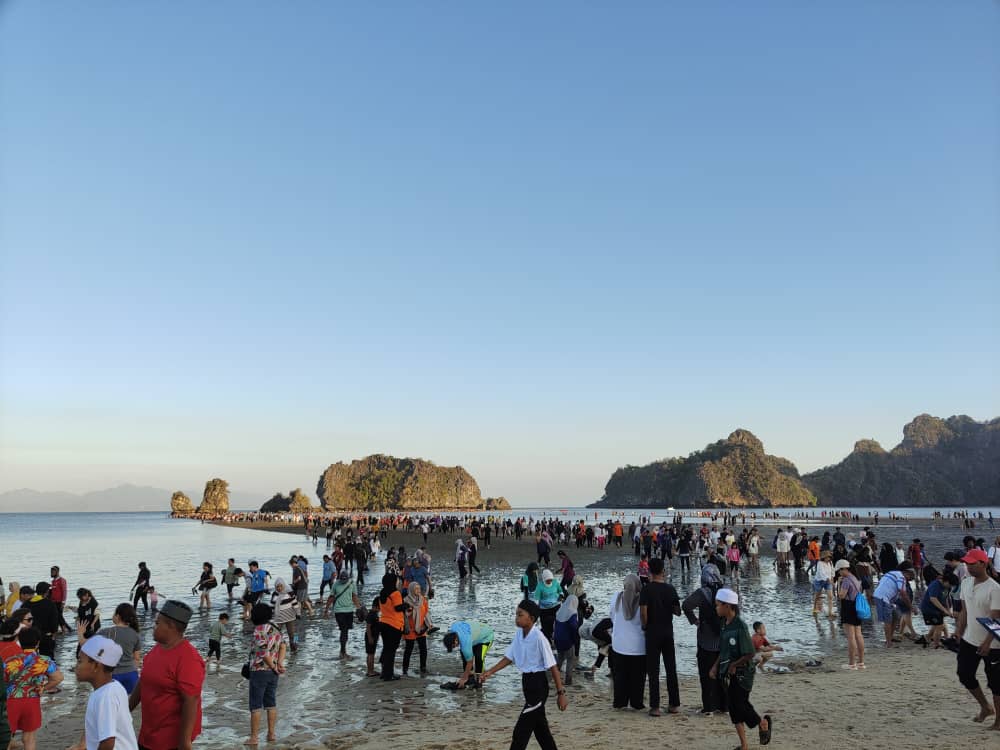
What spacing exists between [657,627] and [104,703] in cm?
623

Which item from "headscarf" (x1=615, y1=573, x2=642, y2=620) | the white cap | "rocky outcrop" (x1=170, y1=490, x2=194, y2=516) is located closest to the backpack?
"headscarf" (x1=615, y1=573, x2=642, y2=620)

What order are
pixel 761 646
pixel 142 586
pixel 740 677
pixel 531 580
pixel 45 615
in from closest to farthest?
pixel 740 677 → pixel 761 646 → pixel 45 615 → pixel 531 580 → pixel 142 586

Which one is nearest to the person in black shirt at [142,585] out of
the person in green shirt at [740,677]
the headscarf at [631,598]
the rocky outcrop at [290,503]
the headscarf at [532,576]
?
the headscarf at [532,576]

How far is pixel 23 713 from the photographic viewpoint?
632 cm

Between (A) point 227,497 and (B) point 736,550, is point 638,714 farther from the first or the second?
(A) point 227,497

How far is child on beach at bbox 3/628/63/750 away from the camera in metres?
6.20

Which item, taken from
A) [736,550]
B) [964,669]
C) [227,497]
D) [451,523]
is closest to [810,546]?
[736,550]

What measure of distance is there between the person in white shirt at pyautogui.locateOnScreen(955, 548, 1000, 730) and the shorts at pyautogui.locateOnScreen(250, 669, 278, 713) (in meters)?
7.90

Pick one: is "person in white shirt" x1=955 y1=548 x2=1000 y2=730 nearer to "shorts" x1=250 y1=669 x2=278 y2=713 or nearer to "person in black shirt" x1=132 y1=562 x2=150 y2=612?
"shorts" x1=250 y1=669 x2=278 y2=713

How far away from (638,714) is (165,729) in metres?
6.07

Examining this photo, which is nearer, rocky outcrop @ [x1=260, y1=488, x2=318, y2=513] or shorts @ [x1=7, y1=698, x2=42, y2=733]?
shorts @ [x1=7, y1=698, x2=42, y2=733]

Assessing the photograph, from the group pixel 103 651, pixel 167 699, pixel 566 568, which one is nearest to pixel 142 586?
pixel 566 568

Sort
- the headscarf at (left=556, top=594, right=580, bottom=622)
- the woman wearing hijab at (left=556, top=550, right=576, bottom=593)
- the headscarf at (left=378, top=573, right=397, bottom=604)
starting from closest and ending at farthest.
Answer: the headscarf at (left=556, top=594, right=580, bottom=622) → the headscarf at (left=378, top=573, right=397, bottom=604) → the woman wearing hijab at (left=556, top=550, right=576, bottom=593)

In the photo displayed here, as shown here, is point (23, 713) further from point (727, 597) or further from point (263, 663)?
point (727, 597)
